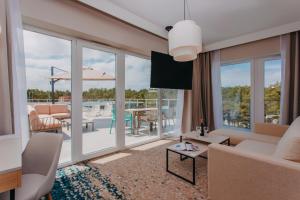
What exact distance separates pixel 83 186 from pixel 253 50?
429 cm

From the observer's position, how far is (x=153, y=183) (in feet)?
6.98

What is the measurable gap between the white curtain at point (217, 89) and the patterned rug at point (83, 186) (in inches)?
126

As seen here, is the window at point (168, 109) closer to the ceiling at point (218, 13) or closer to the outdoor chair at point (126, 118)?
the outdoor chair at point (126, 118)

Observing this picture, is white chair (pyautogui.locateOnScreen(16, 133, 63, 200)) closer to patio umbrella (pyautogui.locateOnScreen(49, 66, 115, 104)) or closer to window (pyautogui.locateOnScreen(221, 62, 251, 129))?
patio umbrella (pyautogui.locateOnScreen(49, 66, 115, 104))

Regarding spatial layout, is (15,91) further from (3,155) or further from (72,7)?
(72,7)

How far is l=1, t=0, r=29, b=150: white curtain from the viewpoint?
1701mm

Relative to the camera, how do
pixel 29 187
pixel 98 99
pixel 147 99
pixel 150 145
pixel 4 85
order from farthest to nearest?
pixel 147 99 → pixel 150 145 → pixel 98 99 → pixel 4 85 → pixel 29 187

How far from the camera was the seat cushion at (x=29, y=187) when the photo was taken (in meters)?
1.17

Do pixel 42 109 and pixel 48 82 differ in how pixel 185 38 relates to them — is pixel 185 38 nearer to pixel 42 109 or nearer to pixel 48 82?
pixel 48 82

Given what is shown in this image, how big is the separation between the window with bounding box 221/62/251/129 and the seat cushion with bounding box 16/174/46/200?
13.8ft

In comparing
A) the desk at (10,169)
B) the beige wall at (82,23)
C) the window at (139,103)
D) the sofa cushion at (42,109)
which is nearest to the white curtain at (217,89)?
the window at (139,103)

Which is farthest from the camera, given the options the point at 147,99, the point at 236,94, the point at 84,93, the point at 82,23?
the point at 236,94

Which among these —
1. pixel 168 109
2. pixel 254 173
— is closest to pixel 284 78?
pixel 168 109

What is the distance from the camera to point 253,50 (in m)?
3.76
